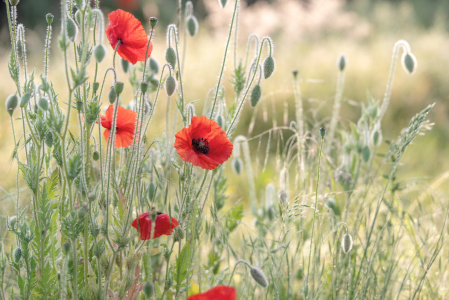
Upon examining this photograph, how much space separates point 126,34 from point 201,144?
0.30 meters

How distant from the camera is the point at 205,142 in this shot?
1.07 metres

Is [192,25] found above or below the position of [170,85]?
above

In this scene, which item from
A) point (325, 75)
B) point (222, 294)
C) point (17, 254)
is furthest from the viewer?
point (325, 75)

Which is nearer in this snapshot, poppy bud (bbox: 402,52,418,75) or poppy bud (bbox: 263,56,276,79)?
poppy bud (bbox: 263,56,276,79)

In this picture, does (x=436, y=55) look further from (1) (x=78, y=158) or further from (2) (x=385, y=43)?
(1) (x=78, y=158)

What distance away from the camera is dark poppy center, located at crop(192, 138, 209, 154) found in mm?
1070

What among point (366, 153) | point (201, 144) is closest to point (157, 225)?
point (201, 144)

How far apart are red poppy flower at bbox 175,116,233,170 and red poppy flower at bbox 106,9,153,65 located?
22 centimetres

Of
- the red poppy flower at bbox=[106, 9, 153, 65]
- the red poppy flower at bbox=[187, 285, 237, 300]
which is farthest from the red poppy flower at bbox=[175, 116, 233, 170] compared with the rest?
the red poppy flower at bbox=[187, 285, 237, 300]

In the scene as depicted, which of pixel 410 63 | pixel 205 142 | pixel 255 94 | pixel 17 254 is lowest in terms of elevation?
pixel 17 254

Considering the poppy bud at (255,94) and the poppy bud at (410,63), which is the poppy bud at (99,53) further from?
the poppy bud at (410,63)

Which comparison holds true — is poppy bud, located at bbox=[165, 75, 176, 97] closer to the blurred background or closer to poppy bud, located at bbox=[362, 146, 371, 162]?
the blurred background

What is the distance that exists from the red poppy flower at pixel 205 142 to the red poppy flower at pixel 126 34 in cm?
22

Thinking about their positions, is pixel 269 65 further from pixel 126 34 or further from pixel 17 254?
pixel 17 254
